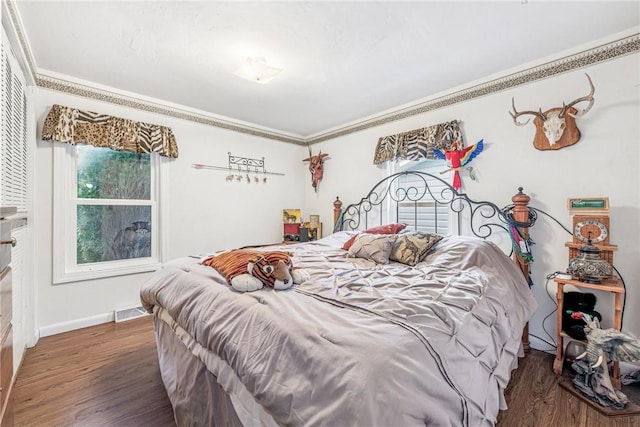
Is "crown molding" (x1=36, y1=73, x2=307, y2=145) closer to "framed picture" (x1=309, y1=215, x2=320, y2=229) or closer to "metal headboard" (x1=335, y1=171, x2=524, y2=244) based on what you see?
"framed picture" (x1=309, y1=215, x2=320, y2=229)

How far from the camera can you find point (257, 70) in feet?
7.18

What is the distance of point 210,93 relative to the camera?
9.51 feet

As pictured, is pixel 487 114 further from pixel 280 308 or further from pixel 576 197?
pixel 280 308

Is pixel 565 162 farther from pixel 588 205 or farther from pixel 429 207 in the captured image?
pixel 429 207

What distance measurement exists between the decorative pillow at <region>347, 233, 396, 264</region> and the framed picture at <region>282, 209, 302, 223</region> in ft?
6.14

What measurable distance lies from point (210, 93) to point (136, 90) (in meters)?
0.73

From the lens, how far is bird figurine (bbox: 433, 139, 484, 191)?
260 centimetres

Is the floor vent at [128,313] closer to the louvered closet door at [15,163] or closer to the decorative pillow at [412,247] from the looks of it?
the louvered closet door at [15,163]

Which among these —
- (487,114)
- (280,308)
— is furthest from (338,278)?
(487,114)

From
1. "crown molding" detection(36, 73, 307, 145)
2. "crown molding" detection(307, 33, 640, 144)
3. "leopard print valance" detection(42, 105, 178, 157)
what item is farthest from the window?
"leopard print valance" detection(42, 105, 178, 157)

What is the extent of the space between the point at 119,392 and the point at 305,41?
2637 mm

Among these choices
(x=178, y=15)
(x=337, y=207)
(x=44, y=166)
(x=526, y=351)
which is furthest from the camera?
(x=337, y=207)

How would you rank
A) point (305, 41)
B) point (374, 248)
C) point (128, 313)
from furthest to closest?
1. point (128, 313)
2. point (374, 248)
3. point (305, 41)

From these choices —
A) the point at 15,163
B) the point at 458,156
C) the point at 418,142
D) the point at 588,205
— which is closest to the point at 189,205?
the point at 15,163
